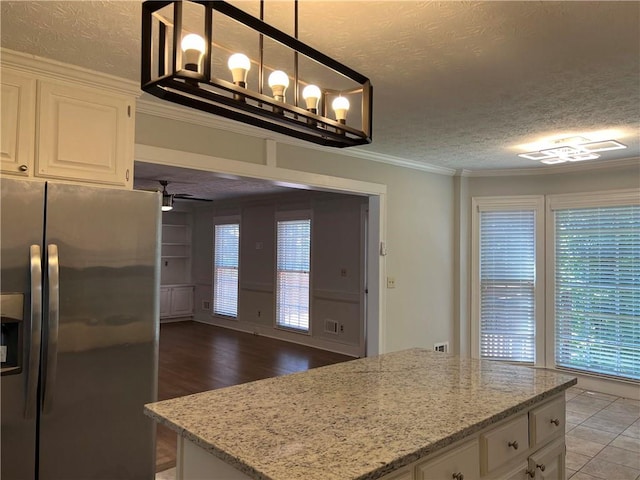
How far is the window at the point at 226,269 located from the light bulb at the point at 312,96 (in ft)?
23.6

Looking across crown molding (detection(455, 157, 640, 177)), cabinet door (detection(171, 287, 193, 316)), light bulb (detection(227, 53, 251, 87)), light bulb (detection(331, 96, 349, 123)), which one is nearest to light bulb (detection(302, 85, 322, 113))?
light bulb (detection(331, 96, 349, 123))

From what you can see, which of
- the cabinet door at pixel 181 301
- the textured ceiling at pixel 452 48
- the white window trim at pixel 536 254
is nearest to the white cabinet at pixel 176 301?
the cabinet door at pixel 181 301

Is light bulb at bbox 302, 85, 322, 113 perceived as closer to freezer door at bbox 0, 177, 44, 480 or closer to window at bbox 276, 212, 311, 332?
freezer door at bbox 0, 177, 44, 480

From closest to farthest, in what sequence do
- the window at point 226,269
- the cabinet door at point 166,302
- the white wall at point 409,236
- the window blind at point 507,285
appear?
1. the white wall at point 409,236
2. the window blind at point 507,285
3. the window at point 226,269
4. the cabinet door at point 166,302

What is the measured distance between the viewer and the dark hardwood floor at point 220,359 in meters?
5.19

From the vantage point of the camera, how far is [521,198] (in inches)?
213

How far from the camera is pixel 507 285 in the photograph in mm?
5473

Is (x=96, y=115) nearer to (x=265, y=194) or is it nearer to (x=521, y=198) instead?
(x=521, y=198)

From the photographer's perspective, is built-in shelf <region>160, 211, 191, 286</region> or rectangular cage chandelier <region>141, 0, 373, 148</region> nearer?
rectangular cage chandelier <region>141, 0, 373, 148</region>

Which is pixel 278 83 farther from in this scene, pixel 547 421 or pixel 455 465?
pixel 547 421

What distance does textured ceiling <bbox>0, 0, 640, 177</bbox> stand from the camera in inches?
72.9

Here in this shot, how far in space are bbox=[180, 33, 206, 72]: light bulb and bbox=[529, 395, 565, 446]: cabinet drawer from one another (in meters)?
1.84

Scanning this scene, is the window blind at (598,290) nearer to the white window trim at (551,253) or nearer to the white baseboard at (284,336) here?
the white window trim at (551,253)

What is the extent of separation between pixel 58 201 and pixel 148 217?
0.42 meters
